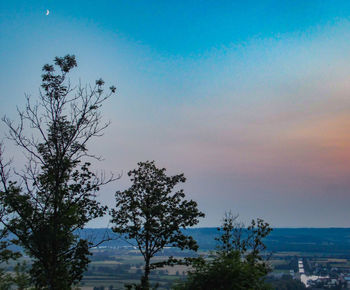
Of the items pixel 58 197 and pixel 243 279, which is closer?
pixel 243 279

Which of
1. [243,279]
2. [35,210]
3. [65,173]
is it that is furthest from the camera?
[65,173]

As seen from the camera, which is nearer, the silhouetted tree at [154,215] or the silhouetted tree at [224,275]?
the silhouetted tree at [224,275]

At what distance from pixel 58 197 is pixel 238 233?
14539 mm

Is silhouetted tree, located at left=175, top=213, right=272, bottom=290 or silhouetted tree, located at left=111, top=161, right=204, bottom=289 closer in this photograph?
silhouetted tree, located at left=175, top=213, right=272, bottom=290

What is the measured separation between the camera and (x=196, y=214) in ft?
87.1

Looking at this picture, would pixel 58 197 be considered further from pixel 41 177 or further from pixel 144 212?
pixel 144 212

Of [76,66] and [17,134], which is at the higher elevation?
[76,66]

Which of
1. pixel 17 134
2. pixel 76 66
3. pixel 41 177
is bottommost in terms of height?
pixel 41 177

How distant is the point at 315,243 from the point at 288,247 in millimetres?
26871

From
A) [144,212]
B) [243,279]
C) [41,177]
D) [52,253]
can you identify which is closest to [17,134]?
[41,177]

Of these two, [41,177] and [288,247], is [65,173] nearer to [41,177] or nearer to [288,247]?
[41,177]

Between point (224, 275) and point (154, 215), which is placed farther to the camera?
point (154, 215)

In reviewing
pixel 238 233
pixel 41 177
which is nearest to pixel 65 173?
pixel 41 177

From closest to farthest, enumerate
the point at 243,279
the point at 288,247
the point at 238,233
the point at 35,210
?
1. the point at 243,279
2. the point at 35,210
3. the point at 238,233
4. the point at 288,247
